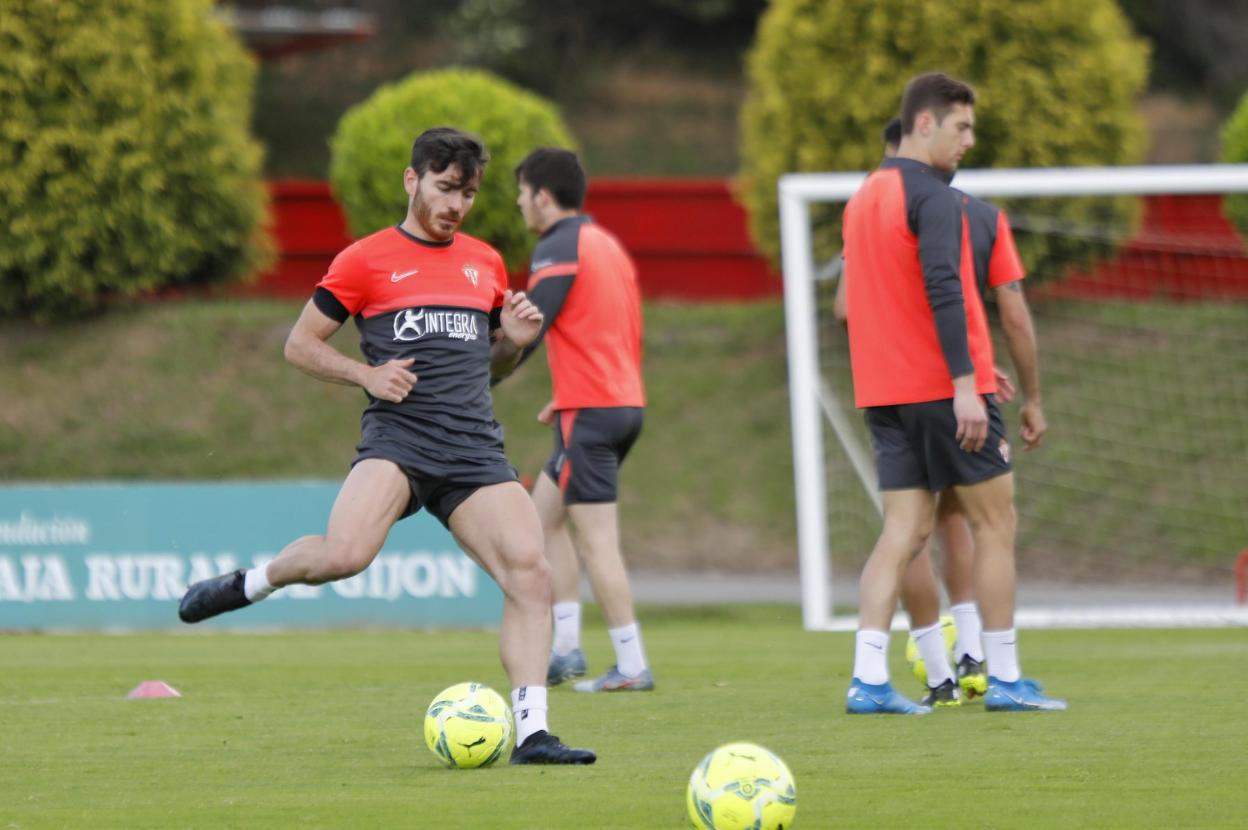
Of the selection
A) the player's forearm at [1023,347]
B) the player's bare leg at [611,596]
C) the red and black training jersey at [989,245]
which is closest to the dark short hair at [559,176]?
the player's bare leg at [611,596]

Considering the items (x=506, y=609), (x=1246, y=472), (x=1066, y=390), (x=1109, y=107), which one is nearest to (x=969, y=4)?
(x=1109, y=107)

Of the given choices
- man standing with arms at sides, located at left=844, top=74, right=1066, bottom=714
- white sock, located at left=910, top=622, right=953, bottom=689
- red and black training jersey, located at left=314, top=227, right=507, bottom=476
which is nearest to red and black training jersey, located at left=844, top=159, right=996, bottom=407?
man standing with arms at sides, located at left=844, top=74, right=1066, bottom=714

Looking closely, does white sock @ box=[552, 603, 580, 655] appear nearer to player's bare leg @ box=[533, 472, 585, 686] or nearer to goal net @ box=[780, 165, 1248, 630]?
player's bare leg @ box=[533, 472, 585, 686]

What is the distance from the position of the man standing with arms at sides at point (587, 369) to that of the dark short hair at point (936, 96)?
1.83m

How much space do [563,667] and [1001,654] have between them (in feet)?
7.47

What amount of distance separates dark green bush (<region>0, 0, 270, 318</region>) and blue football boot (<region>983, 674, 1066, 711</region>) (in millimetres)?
12648

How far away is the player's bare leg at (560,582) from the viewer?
831 cm

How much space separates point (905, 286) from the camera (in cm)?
682

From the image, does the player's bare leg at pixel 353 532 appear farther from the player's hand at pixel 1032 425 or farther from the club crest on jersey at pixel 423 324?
the player's hand at pixel 1032 425

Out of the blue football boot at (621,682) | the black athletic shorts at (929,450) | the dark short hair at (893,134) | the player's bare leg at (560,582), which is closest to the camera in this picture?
the black athletic shorts at (929,450)

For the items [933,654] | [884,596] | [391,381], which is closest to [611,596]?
[933,654]

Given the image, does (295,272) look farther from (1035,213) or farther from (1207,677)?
(1207,677)

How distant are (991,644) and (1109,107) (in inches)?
477

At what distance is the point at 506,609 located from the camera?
5.78 m
